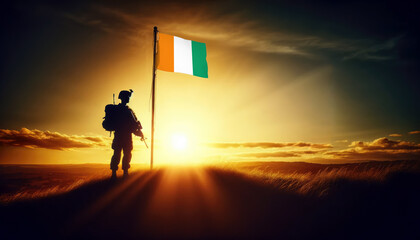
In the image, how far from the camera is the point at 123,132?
8.12 metres

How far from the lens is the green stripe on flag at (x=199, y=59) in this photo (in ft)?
33.8

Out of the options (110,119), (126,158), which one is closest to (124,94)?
(110,119)

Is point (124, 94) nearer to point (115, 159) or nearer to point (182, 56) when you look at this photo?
point (115, 159)

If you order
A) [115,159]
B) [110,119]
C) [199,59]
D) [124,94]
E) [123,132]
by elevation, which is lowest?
[115,159]

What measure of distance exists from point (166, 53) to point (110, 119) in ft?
9.86

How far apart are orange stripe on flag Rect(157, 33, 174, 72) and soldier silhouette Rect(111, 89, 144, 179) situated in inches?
66.1

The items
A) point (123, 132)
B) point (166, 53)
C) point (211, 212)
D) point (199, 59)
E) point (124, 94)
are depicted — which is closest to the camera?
point (211, 212)

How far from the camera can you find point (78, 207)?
6.83m

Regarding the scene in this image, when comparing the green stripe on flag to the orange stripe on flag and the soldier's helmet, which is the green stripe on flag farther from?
the soldier's helmet

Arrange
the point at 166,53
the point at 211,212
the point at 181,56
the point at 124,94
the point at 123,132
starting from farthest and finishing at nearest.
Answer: the point at 181,56 → the point at 166,53 → the point at 124,94 → the point at 123,132 → the point at 211,212

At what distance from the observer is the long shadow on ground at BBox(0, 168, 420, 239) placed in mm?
5801

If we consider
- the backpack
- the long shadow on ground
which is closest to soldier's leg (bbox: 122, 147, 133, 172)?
the long shadow on ground

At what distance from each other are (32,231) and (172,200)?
3118 millimetres

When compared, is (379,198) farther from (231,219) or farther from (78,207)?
(78,207)
